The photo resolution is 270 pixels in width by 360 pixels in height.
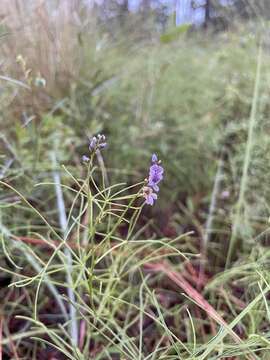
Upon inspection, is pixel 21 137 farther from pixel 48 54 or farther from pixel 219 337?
pixel 219 337

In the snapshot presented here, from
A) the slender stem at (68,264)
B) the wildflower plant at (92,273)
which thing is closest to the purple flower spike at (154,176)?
the wildflower plant at (92,273)

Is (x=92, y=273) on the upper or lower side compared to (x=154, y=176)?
lower

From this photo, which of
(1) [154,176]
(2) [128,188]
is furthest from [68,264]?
(1) [154,176]

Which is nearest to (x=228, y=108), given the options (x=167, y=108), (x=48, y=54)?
(x=167, y=108)

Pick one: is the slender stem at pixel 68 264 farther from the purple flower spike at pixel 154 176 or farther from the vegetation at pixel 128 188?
the purple flower spike at pixel 154 176

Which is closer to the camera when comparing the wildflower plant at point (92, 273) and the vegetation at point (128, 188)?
the wildflower plant at point (92, 273)

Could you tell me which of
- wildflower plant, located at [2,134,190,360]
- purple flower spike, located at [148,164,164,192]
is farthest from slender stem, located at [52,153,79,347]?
purple flower spike, located at [148,164,164,192]

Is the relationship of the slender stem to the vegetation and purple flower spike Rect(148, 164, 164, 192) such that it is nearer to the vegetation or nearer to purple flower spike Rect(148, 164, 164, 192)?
the vegetation

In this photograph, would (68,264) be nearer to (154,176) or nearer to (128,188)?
(128,188)
